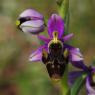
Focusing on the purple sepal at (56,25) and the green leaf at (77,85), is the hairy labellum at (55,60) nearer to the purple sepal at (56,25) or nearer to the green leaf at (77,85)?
the purple sepal at (56,25)

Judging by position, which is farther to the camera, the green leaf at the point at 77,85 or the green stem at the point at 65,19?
the green leaf at the point at 77,85

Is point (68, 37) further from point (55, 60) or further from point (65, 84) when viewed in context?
point (65, 84)

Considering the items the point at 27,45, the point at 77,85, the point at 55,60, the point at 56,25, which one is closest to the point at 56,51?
the point at 55,60

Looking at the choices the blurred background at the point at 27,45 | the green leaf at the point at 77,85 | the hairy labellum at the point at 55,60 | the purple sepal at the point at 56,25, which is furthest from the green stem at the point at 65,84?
the blurred background at the point at 27,45

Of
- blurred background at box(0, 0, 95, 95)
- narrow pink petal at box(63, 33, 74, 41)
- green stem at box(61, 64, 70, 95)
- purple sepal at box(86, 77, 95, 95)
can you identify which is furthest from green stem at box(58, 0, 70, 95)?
blurred background at box(0, 0, 95, 95)

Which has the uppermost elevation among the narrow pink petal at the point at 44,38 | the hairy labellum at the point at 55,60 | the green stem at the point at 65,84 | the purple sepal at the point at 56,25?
the purple sepal at the point at 56,25

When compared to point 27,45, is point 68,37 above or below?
above

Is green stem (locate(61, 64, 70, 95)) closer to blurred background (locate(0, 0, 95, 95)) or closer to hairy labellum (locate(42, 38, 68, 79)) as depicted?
hairy labellum (locate(42, 38, 68, 79))

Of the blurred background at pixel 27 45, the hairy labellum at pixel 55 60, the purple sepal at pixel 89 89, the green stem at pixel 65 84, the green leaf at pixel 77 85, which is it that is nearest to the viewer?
the hairy labellum at pixel 55 60

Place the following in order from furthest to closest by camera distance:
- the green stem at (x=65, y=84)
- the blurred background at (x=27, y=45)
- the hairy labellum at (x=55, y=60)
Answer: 1. the blurred background at (x=27, y=45)
2. the green stem at (x=65, y=84)
3. the hairy labellum at (x=55, y=60)
